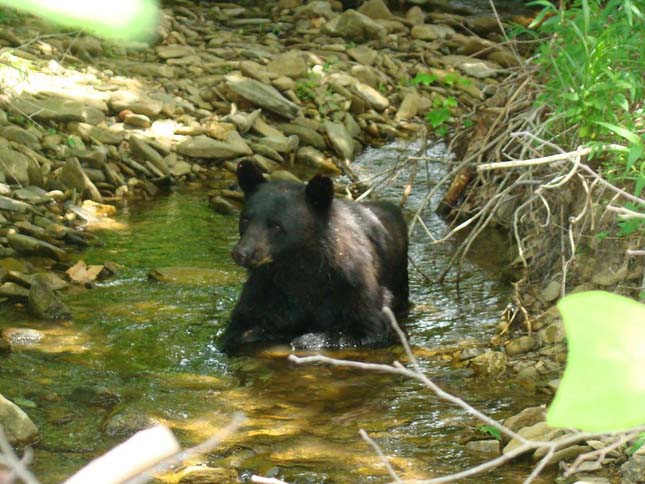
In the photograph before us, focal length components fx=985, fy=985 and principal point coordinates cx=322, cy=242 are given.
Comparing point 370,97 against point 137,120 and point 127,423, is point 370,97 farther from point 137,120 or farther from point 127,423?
point 127,423

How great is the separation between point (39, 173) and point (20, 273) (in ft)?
7.46

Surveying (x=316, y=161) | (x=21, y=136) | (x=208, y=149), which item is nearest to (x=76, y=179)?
(x=21, y=136)

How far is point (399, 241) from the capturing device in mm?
7289

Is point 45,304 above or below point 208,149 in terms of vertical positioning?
below

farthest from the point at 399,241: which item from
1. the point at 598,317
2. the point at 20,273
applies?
the point at 598,317

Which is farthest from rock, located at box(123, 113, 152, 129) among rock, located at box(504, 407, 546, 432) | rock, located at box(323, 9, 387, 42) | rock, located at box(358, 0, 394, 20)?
rock, located at box(504, 407, 546, 432)

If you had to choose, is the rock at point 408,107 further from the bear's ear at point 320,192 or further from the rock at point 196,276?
the bear's ear at point 320,192

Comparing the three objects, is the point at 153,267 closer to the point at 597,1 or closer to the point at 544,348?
the point at 544,348

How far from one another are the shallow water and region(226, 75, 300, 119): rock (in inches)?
157

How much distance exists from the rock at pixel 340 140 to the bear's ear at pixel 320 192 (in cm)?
473

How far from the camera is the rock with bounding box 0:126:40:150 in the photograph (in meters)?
9.40

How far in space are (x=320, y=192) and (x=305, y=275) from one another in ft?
1.84

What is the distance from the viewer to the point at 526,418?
470 cm

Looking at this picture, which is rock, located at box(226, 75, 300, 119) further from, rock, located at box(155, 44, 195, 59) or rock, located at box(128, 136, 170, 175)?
rock, located at box(128, 136, 170, 175)
